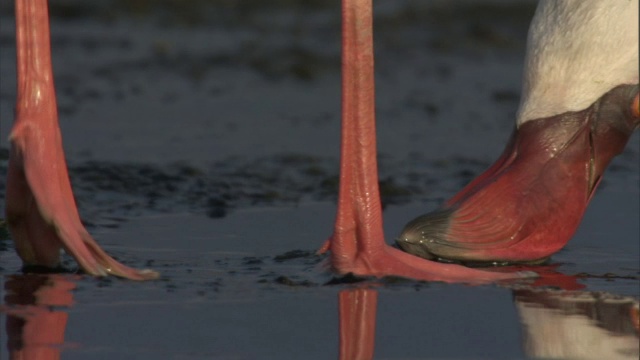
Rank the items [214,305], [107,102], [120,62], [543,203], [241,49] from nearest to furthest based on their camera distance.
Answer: [214,305] < [543,203] < [107,102] < [120,62] < [241,49]

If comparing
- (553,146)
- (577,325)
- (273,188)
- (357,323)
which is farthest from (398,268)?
(273,188)

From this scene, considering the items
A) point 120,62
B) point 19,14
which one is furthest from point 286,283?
point 120,62

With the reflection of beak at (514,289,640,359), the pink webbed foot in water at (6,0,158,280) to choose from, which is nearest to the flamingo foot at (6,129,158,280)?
the pink webbed foot in water at (6,0,158,280)

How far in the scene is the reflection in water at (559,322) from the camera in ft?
12.7

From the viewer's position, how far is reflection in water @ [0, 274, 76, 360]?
369 centimetres

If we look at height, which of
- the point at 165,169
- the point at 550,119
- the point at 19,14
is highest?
the point at 19,14

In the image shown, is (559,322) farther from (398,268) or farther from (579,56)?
(579,56)

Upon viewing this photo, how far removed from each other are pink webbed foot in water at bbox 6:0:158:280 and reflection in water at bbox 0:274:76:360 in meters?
0.11

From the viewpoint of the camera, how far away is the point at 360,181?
454 cm

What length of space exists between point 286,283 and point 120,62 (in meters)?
4.88

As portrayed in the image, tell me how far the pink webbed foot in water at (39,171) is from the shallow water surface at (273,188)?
92 millimetres

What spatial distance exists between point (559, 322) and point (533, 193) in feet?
3.22

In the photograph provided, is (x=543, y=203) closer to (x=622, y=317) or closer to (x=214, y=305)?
(x=622, y=317)

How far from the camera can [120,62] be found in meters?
9.18
